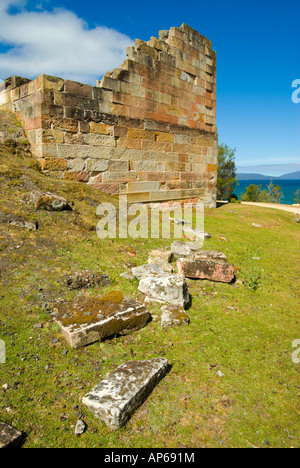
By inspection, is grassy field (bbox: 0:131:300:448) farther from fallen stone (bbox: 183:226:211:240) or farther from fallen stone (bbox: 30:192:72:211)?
fallen stone (bbox: 183:226:211:240)

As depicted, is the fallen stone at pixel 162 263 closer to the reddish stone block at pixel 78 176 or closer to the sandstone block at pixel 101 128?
the reddish stone block at pixel 78 176

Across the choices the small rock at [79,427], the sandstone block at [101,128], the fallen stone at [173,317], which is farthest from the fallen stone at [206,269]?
the sandstone block at [101,128]

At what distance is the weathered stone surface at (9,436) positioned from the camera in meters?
2.17

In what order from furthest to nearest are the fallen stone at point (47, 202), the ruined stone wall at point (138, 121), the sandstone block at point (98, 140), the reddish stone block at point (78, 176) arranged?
the sandstone block at point (98, 140), the reddish stone block at point (78, 176), the ruined stone wall at point (138, 121), the fallen stone at point (47, 202)

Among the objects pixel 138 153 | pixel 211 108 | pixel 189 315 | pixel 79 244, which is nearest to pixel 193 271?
pixel 189 315

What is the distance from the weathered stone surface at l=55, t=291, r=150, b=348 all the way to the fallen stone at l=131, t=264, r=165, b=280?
81cm

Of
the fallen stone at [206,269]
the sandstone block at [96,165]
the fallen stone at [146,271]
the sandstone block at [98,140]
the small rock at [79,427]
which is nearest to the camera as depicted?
the small rock at [79,427]

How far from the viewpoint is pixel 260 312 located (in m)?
4.63

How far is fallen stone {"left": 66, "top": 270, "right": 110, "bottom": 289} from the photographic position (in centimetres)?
439

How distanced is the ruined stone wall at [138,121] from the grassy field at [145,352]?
193 centimetres

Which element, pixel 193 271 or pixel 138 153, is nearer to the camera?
pixel 193 271
